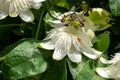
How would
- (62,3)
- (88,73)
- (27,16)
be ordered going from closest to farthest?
(88,73) → (27,16) → (62,3)

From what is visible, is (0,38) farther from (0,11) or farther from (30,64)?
(30,64)

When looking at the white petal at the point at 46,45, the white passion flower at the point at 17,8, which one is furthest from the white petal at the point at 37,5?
the white petal at the point at 46,45

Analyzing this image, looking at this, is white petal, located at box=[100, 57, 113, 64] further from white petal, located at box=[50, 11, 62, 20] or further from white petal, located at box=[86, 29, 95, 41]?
white petal, located at box=[50, 11, 62, 20]

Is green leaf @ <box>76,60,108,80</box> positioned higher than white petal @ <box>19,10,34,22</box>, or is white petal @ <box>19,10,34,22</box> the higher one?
white petal @ <box>19,10,34,22</box>

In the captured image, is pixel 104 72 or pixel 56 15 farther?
pixel 56 15

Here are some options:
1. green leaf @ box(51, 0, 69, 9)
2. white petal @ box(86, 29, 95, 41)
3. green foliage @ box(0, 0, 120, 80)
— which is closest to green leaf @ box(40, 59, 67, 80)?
green foliage @ box(0, 0, 120, 80)

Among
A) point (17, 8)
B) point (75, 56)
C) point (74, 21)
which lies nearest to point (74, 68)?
point (75, 56)

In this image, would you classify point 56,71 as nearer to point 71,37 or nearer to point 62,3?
point 71,37

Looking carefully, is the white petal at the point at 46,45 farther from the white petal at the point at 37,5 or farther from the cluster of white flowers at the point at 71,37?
the white petal at the point at 37,5
